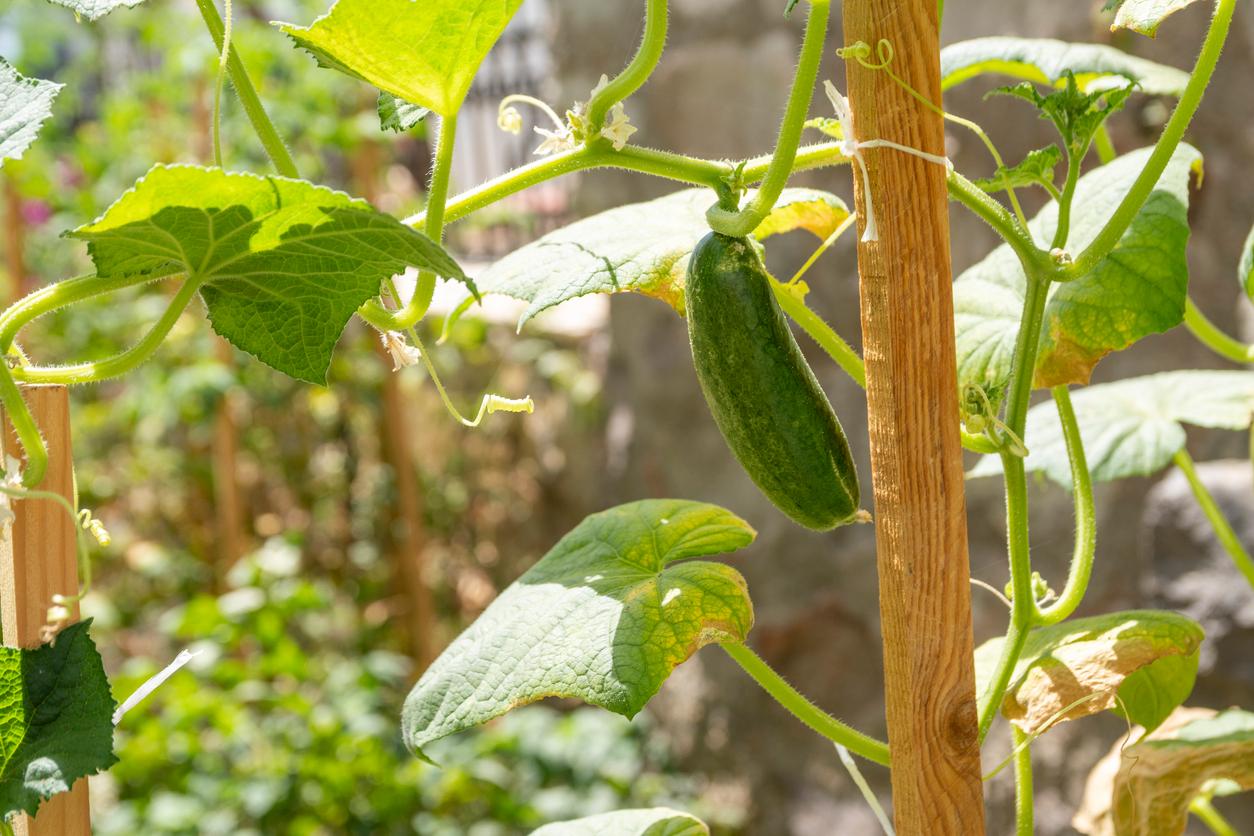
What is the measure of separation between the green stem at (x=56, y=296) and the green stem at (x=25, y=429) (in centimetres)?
1

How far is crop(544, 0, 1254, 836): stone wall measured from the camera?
5.68 feet

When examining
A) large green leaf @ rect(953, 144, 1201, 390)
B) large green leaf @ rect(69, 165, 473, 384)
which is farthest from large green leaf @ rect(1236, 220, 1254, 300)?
large green leaf @ rect(69, 165, 473, 384)

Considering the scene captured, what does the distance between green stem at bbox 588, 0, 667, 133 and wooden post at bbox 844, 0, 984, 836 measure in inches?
3.3

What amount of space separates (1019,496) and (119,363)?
43 cm

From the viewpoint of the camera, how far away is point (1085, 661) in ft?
2.14

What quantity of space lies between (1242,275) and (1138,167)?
4.7 inches

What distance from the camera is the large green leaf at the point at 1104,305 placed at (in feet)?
2.18

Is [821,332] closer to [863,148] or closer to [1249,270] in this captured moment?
[863,148]

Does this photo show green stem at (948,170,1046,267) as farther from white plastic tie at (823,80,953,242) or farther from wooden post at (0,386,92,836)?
wooden post at (0,386,92,836)

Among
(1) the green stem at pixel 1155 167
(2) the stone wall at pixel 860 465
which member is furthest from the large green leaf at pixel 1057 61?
(2) the stone wall at pixel 860 465

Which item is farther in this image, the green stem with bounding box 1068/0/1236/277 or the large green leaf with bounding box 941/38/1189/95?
the large green leaf with bounding box 941/38/1189/95

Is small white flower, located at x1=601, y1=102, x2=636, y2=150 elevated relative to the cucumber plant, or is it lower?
elevated

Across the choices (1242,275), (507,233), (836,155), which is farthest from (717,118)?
(507,233)

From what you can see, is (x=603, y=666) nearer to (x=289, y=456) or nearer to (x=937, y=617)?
(x=937, y=617)
